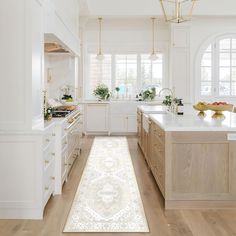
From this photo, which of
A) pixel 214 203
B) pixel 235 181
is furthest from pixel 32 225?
pixel 235 181

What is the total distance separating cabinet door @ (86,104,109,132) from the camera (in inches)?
362

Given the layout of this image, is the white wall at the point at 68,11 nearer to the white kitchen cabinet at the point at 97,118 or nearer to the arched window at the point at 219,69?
the white kitchen cabinet at the point at 97,118

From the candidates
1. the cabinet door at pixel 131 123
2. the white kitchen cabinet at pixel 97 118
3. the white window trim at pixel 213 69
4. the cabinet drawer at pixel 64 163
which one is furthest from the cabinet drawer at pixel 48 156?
the white window trim at pixel 213 69

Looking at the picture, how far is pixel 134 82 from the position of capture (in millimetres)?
9805

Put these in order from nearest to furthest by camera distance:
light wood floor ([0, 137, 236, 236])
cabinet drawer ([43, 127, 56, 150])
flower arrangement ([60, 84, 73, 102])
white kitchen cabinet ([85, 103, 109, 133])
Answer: light wood floor ([0, 137, 236, 236]) < cabinet drawer ([43, 127, 56, 150]) < flower arrangement ([60, 84, 73, 102]) < white kitchen cabinet ([85, 103, 109, 133])

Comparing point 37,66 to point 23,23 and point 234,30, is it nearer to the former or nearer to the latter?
point 23,23

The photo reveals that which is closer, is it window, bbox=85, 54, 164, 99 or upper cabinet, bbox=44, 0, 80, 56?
upper cabinet, bbox=44, 0, 80, 56

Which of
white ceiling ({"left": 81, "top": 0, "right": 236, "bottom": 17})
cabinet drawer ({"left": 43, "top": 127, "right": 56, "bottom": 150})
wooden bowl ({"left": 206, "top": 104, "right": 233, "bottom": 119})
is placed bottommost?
cabinet drawer ({"left": 43, "top": 127, "right": 56, "bottom": 150})

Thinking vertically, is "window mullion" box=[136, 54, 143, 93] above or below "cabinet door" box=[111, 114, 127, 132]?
above

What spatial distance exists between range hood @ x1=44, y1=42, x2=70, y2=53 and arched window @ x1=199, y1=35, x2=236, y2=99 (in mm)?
4344

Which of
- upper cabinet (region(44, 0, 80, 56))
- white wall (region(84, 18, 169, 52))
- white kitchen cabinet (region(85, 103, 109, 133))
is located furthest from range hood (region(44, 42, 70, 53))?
white wall (region(84, 18, 169, 52))

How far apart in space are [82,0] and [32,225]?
5.57m

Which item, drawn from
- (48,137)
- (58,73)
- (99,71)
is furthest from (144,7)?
(48,137)

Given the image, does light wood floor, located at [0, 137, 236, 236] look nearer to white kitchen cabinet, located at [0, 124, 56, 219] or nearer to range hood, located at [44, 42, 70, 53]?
white kitchen cabinet, located at [0, 124, 56, 219]
